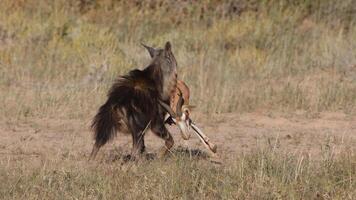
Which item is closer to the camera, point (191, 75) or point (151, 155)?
point (151, 155)

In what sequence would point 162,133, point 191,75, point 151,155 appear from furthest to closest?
1. point 191,75
2. point 151,155
3. point 162,133

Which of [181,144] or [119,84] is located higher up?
[119,84]

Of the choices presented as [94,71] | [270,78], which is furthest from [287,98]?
[94,71]

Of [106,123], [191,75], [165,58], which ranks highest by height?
[165,58]

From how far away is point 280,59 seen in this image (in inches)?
543

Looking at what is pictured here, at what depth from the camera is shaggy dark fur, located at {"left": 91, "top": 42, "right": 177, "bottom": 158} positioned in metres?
7.24

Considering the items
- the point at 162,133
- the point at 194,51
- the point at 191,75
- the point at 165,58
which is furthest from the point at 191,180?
the point at 194,51

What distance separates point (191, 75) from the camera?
12742mm

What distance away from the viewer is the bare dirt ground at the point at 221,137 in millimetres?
8229

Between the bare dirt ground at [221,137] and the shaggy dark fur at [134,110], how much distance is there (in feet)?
1.42

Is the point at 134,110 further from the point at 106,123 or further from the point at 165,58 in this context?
the point at 165,58

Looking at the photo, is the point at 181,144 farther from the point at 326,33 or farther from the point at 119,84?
the point at 326,33

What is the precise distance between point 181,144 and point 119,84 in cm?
186

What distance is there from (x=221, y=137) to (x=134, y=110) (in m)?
2.38
